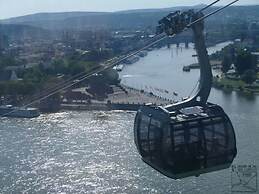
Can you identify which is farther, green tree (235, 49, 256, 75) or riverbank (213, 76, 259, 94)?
green tree (235, 49, 256, 75)

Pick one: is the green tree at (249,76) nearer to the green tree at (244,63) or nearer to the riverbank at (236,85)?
the riverbank at (236,85)

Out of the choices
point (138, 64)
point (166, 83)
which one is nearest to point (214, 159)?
point (166, 83)

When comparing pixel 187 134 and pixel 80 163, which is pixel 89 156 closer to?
pixel 80 163

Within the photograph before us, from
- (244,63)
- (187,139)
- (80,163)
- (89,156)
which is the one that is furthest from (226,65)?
(187,139)

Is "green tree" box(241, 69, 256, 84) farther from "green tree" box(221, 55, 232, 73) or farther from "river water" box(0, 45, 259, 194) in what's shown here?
→ "river water" box(0, 45, 259, 194)

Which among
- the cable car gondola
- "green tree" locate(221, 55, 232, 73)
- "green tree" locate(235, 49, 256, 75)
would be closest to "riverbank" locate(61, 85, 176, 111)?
"green tree" locate(235, 49, 256, 75)

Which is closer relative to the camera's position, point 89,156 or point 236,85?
point 89,156
